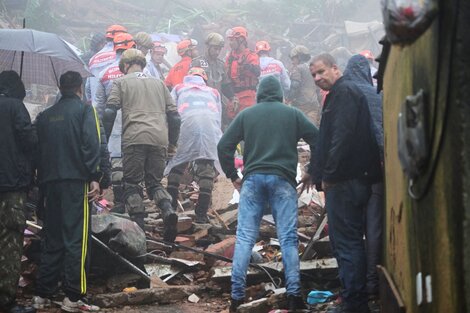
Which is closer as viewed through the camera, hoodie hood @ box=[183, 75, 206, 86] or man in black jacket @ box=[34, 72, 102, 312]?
man in black jacket @ box=[34, 72, 102, 312]

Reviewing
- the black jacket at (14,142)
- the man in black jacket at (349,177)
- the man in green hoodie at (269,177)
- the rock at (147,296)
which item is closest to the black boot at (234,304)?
the man in green hoodie at (269,177)

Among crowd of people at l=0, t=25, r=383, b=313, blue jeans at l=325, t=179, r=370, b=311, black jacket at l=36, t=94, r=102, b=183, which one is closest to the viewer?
blue jeans at l=325, t=179, r=370, b=311

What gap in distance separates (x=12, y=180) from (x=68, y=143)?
69cm

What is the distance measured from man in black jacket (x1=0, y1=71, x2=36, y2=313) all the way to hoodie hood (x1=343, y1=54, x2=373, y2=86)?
3.00m

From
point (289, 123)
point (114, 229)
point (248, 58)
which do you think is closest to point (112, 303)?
point (114, 229)

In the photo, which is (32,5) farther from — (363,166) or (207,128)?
(363,166)

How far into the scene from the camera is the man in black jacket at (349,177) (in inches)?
224

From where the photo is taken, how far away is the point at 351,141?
5.72 m

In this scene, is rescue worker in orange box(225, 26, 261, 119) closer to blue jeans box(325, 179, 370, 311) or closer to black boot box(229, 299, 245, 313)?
black boot box(229, 299, 245, 313)

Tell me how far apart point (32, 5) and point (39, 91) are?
570 cm

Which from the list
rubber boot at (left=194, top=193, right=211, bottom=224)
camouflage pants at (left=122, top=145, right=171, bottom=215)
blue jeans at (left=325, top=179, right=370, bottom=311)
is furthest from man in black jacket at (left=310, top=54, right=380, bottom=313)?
rubber boot at (left=194, top=193, right=211, bottom=224)

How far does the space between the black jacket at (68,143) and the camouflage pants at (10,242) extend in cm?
47

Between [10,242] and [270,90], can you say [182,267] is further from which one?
[270,90]

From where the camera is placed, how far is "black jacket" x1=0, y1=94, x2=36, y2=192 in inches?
263
